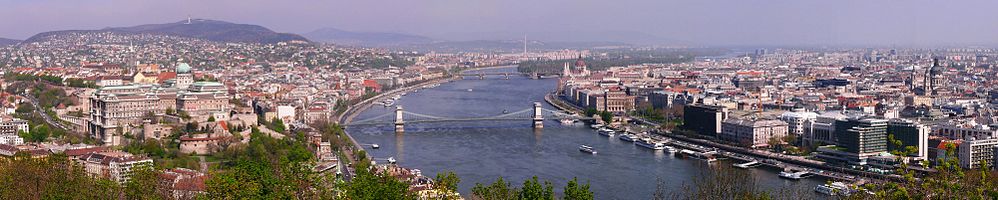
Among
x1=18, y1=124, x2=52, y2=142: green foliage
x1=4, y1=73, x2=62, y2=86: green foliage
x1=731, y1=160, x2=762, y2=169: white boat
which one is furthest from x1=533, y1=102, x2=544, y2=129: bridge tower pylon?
x1=4, y1=73, x2=62, y2=86: green foliage

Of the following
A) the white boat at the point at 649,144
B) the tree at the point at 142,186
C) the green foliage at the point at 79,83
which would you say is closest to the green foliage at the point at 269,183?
the tree at the point at 142,186

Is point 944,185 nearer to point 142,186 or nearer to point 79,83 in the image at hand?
point 142,186

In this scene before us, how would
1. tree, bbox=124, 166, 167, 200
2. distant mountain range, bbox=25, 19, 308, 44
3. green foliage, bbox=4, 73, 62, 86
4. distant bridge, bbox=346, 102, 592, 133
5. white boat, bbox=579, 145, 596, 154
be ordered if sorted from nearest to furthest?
1. tree, bbox=124, 166, 167, 200
2. white boat, bbox=579, 145, 596, 154
3. distant bridge, bbox=346, 102, 592, 133
4. green foliage, bbox=4, 73, 62, 86
5. distant mountain range, bbox=25, 19, 308, 44

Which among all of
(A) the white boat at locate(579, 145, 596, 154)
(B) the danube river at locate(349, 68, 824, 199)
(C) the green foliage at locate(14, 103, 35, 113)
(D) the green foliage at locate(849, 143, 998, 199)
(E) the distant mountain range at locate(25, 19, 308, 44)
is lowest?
(B) the danube river at locate(349, 68, 824, 199)

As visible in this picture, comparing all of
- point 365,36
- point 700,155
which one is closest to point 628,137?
point 700,155

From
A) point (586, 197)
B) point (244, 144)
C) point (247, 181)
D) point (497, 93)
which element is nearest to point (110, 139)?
point (244, 144)

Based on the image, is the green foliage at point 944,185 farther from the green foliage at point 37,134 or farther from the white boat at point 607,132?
the white boat at point 607,132

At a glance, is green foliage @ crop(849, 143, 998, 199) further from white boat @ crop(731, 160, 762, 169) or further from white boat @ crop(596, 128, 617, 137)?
white boat @ crop(596, 128, 617, 137)
